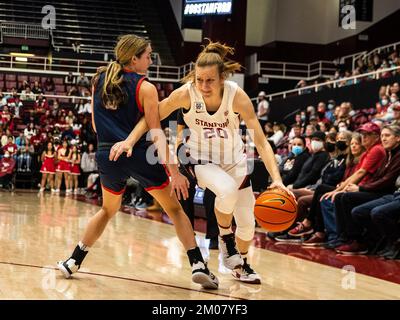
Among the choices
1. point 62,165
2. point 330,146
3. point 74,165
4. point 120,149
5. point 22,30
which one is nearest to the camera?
point 120,149

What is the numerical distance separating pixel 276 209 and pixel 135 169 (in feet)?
3.29

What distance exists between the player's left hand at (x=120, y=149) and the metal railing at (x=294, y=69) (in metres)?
19.5

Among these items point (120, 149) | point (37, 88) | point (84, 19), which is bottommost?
point (120, 149)

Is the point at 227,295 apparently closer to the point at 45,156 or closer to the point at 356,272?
the point at 356,272

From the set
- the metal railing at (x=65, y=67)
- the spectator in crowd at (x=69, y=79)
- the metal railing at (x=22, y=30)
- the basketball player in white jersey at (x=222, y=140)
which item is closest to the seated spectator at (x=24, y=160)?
the spectator in crowd at (x=69, y=79)

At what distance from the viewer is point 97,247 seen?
6371 millimetres

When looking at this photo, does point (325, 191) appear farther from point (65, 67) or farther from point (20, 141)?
point (65, 67)

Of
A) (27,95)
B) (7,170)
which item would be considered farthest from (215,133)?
(27,95)

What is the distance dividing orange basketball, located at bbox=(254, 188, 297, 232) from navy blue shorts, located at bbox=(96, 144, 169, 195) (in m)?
0.70

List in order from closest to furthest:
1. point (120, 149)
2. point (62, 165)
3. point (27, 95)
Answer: point (120, 149) → point (62, 165) → point (27, 95)

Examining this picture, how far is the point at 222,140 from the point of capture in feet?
14.8

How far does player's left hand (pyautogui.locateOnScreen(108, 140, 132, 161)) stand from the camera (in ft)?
13.5

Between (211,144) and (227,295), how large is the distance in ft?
3.54

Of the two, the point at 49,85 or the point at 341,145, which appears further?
the point at 49,85
